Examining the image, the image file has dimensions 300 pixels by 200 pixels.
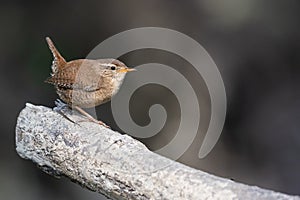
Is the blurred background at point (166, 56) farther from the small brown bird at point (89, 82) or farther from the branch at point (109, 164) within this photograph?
the branch at point (109, 164)

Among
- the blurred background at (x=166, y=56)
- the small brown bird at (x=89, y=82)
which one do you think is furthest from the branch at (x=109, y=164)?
the blurred background at (x=166, y=56)

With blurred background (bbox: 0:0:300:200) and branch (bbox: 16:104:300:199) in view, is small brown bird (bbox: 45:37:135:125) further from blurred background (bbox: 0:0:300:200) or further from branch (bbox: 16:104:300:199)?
blurred background (bbox: 0:0:300:200)

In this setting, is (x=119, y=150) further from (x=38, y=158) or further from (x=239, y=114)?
(x=239, y=114)

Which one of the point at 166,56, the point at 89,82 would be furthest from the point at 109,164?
the point at 166,56

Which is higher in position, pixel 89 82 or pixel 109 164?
pixel 89 82

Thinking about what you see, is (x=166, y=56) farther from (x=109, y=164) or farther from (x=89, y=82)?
(x=109, y=164)
